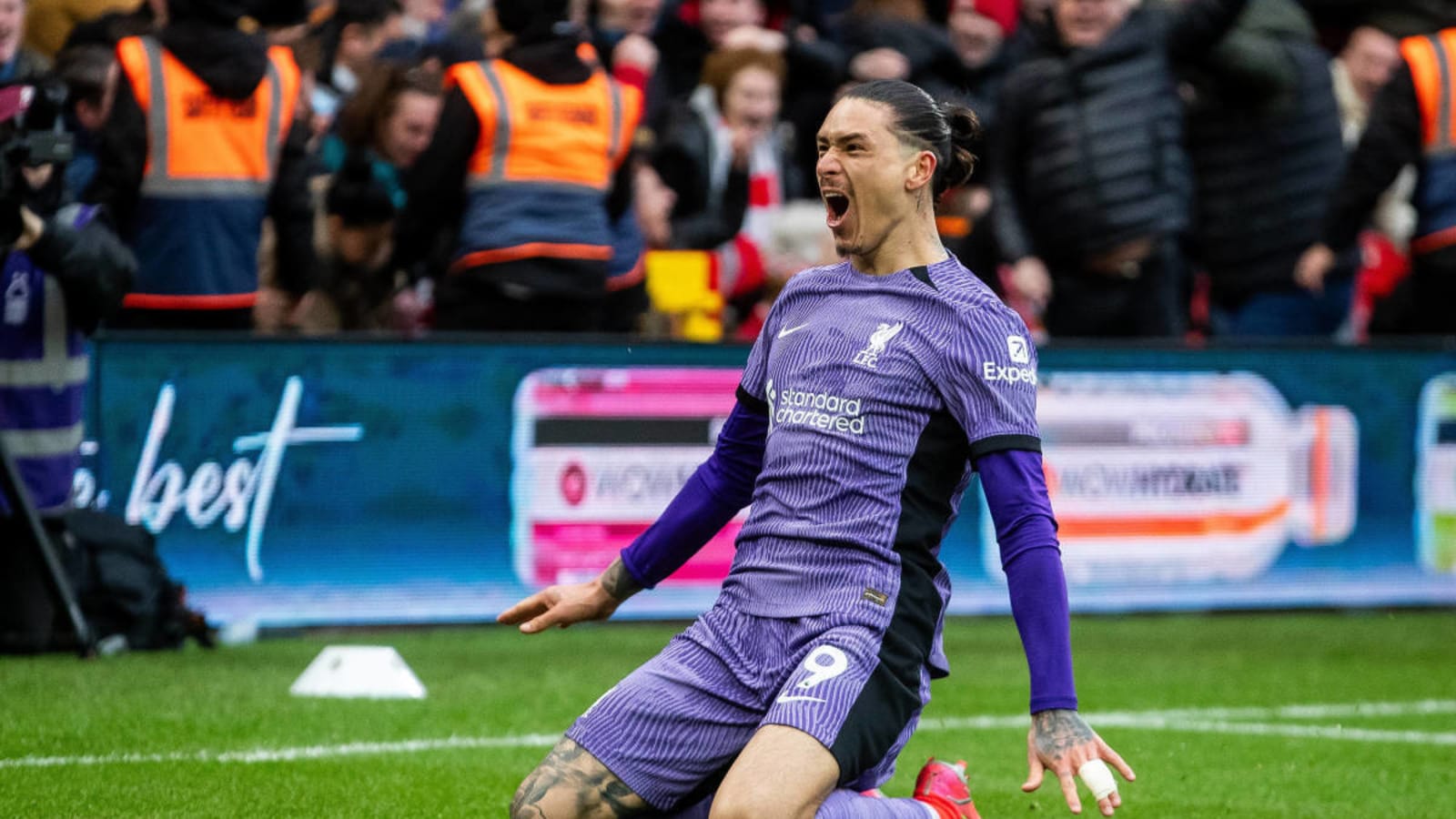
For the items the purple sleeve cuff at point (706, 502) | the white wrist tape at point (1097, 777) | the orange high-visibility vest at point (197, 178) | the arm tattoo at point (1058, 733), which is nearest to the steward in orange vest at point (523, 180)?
the orange high-visibility vest at point (197, 178)

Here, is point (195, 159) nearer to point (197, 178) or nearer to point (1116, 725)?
point (197, 178)

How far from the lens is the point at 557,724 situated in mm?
7172

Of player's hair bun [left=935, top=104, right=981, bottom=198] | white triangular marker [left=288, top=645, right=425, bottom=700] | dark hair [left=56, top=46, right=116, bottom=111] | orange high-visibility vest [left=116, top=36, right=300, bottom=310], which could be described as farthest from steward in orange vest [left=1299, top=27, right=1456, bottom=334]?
player's hair bun [left=935, top=104, right=981, bottom=198]

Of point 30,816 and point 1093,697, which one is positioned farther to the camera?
point 1093,697

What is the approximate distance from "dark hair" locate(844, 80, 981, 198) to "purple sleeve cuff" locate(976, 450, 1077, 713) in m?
0.66

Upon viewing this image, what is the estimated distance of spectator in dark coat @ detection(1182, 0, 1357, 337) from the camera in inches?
448

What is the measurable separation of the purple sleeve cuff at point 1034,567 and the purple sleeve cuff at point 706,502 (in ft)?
2.18

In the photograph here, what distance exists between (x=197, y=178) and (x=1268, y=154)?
18.1 feet

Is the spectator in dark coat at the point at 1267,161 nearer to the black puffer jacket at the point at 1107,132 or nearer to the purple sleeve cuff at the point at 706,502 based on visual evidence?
the black puffer jacket at the point at 1107,132

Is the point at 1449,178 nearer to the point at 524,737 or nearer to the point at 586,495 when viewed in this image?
the point at 586,495

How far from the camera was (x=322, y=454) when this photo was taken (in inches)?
347

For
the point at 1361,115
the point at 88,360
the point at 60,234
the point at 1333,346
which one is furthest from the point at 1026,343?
the point at 1361,115

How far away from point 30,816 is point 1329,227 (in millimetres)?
7739

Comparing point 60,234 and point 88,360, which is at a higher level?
point 60,234
